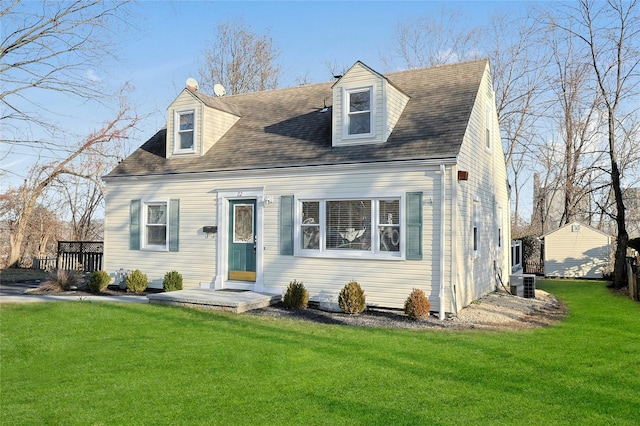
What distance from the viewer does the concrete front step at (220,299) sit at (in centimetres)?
1065

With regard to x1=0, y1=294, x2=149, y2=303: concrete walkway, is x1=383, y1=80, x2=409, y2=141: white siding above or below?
above

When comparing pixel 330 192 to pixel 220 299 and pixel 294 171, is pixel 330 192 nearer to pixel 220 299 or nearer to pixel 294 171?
pixel 294 171

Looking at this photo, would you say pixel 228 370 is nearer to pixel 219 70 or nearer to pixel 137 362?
pixel 137 362

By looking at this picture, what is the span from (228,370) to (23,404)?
2.17 metres

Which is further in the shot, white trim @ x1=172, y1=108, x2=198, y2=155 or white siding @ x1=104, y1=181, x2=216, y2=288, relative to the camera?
white trim @ x1=172, y1=108, x2=198, y2=155

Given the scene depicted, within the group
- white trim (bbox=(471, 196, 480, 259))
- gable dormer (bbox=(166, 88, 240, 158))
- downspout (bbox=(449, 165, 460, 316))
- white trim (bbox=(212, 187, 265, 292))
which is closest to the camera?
downspout (bbox=(449, 165, 460, 316))

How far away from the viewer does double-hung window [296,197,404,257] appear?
1083 cm

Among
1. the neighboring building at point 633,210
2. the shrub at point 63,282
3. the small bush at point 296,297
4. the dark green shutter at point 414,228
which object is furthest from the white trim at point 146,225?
the neighboring building at point 633,210

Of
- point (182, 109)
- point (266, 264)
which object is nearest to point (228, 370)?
point (266, 264)

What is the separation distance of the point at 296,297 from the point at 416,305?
2.63 m

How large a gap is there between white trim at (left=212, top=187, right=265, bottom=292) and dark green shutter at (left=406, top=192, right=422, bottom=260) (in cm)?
365

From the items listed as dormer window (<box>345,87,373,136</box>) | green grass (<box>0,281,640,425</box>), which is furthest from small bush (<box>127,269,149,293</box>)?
dormer window (<box>345,87,373,136</box>)

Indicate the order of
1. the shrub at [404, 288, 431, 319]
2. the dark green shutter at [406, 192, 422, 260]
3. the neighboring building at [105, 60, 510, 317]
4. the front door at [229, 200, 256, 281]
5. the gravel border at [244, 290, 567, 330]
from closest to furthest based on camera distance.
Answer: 1. the gravel border at [244, 290, 567, 330]
2. the shrub at [404, 288, 431, 319]
3. the dark green shutter at [406, 192, 422, 260]
4. the neighboring building at [105, 60, 510, 317]
5. the front door at [229, 200, 256, 281]

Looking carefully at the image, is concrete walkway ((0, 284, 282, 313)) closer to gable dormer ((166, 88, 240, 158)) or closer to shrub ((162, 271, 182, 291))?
shrub ((162, 271, 182, 291))
